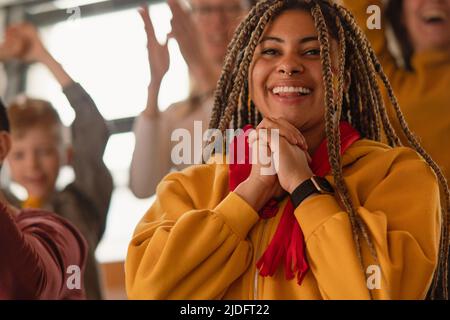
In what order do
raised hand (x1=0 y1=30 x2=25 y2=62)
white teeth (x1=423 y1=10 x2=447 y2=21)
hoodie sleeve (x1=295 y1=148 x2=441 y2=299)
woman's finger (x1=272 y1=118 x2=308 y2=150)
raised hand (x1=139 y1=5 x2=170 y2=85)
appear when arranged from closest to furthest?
hoodie sleeve (x1=295 y1=148 x2=441 y2=299) → woman's finger (x1=272 y1=118 x2=308 y2=150) → white teeth (x1=423 y1=10 x2=447 y2=21) → raised hand (x1=139 y1=5 x2=170 y2=85) → raised hand (x1=0 y1=30 x2=25 y2=62)

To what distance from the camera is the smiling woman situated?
3.92 ft

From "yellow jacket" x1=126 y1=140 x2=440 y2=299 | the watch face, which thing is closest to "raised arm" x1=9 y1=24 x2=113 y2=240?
"yellow jacket" x1=126 y1=140 x2=440 y2=299

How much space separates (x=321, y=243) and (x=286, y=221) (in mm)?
87

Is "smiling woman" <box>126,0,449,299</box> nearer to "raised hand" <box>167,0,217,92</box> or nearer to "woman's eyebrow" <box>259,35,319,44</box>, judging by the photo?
"woman's eyebrow" <box>259,35,319,44</box>

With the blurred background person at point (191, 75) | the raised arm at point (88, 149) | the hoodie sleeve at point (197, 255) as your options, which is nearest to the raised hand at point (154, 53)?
the blurred background person at point (191, 75)

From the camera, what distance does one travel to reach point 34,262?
1493 mm

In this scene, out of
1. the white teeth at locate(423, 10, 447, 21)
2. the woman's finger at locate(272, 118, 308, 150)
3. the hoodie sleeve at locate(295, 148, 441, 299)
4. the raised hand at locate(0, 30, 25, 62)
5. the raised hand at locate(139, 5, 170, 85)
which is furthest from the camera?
the raised hand at locate(0, 30, 25, 62)

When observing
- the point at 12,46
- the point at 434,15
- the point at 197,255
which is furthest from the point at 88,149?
the point at 434,15

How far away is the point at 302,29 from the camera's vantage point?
1.31 m

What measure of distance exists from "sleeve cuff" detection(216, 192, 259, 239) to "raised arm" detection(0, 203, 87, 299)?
1.33 feet

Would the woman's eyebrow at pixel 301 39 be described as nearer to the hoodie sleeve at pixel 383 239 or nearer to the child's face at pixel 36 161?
the hoodie sleeve at pixel 383 239

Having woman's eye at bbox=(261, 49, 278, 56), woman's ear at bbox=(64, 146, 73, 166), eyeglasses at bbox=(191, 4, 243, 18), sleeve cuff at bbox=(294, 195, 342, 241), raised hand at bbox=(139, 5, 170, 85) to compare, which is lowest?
sleeve cuff at bbox=(294, 195, 342, 241)

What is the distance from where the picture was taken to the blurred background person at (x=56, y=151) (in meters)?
1.56
